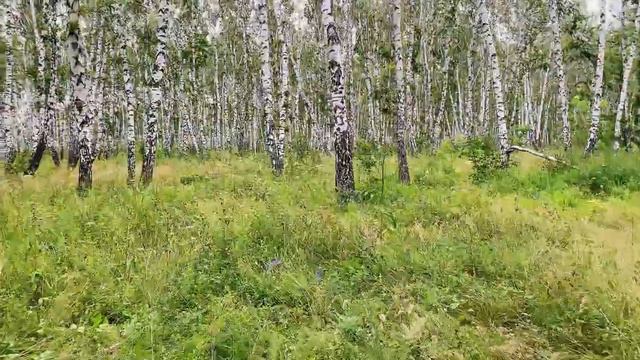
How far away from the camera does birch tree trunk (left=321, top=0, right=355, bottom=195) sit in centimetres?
980

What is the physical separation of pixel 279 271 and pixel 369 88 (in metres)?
23.6

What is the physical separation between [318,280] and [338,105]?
203 inches

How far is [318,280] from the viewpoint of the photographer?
5.40 meters

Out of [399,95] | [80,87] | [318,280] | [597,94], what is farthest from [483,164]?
[80,87]

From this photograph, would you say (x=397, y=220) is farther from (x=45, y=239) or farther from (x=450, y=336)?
(x=45, y=239)

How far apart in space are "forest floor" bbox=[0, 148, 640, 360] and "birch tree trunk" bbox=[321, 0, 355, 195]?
1.25 m

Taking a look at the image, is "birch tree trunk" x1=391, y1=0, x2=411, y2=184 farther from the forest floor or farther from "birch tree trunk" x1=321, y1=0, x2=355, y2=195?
the forest floor

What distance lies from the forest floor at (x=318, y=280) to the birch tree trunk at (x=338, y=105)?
4.09ft

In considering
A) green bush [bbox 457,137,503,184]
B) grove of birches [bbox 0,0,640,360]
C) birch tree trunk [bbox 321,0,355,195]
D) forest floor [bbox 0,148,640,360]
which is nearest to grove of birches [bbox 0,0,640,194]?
birch tree trunk [bbox 321,0,355,195]

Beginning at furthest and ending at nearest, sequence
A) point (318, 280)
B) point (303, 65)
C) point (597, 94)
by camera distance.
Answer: point (303, 65) → point (597, 94) → point (318, 280)

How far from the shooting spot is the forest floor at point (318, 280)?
4.13 m

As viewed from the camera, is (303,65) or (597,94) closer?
(597,94)

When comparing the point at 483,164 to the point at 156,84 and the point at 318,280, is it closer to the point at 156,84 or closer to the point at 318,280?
the point at 318,280

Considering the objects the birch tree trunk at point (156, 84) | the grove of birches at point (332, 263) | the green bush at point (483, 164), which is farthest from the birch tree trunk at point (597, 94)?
the birch tree trunk at point (156, 84)
